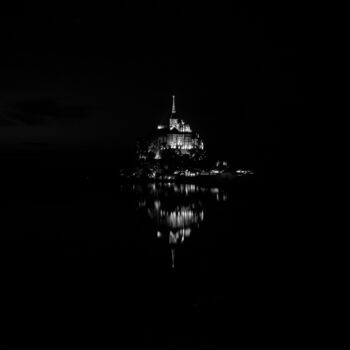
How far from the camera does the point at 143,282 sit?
26.9 feet

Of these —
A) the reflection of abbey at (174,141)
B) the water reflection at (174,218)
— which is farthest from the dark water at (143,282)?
the reflection of abbey at (174,141)

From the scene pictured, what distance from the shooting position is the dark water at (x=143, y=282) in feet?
18.9

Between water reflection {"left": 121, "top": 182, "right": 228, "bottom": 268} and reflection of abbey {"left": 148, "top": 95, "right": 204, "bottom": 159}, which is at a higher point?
reflection of abbey {"left": 148, "top": 95, "right": 204, "bottom": 159}

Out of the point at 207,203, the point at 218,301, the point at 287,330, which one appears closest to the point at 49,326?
the point at 218,301

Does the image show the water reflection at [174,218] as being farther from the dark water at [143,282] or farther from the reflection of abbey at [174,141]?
the reflection of abbey at [174,141]

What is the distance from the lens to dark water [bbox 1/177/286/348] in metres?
5.75

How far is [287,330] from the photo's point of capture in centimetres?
559

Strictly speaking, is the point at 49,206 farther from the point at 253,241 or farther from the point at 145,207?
the point at 253,241

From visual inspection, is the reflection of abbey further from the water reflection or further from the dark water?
the dark water

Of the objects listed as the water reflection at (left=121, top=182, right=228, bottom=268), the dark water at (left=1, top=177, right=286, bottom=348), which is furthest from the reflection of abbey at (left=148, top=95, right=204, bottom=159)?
the dark water at (left=1, top=177, right=286, bottom=348)

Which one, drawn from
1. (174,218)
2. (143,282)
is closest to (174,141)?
(174,218)

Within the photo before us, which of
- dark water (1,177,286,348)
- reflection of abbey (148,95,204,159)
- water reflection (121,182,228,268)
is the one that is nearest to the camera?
dark water (1,177,286,348)

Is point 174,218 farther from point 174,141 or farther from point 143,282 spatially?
point 174,141

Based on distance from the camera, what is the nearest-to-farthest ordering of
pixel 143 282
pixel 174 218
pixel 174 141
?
pixel 143 282 → pixel 174 218 → pixel 174 141
